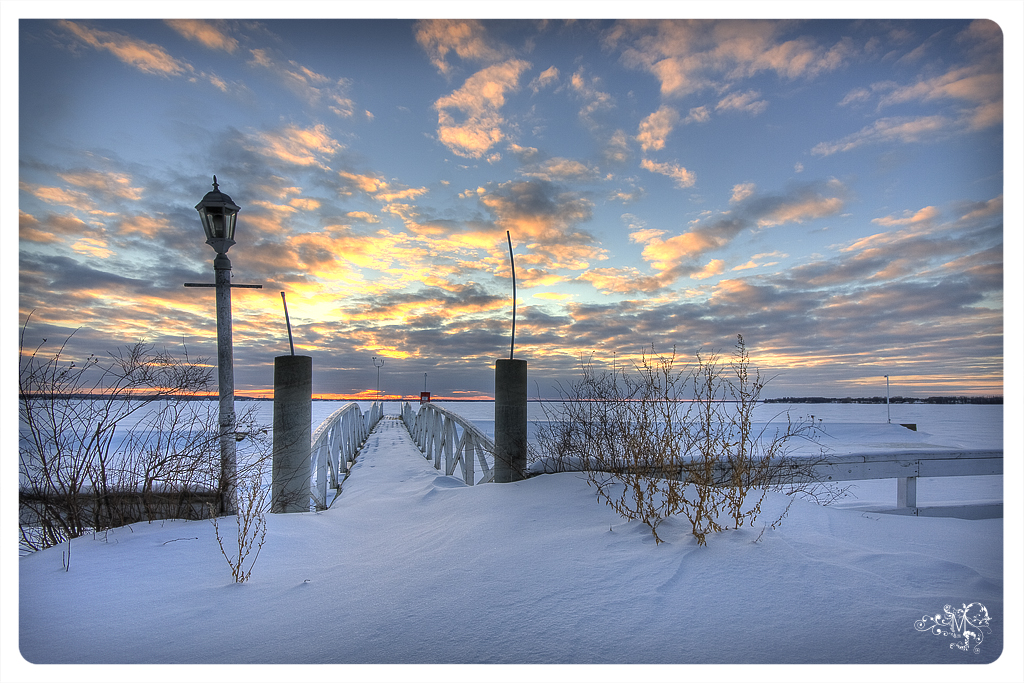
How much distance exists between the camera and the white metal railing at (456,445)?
571cm

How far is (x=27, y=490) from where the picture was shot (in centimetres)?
363

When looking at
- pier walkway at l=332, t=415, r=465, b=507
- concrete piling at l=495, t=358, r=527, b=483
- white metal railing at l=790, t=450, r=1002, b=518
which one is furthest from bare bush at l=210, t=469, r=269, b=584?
white metal railing at l=790, t=450, r=1002, b=518

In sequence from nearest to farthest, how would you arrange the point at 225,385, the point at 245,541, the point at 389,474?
the point at 245,541
the point at 225,385
the point at 389,474

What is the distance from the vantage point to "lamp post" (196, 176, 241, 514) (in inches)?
166

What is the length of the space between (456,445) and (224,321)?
462 cm

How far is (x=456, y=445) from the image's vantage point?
26.8 ft

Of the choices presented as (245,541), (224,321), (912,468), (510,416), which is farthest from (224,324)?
(912,468)

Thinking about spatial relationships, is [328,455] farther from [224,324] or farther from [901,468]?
[901,468]

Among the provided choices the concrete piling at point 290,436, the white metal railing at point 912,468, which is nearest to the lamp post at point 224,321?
the concrete piling at point 290,436

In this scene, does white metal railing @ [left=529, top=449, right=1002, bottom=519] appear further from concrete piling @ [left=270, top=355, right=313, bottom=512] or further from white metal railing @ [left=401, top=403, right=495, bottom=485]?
concrete piling @ [left=270, top=355, right=313, bottom=512]

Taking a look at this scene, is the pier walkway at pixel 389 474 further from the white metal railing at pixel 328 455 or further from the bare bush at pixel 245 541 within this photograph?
the bare bush at pixel 245 541

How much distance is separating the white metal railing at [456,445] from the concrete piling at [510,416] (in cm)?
21

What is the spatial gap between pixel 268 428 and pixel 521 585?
3120 millimetres
